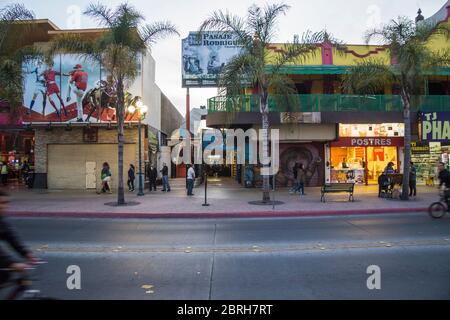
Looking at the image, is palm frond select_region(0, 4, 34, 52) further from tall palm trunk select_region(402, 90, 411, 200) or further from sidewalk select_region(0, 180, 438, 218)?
tall palm trunk select_region(402, 90, 411, 200)

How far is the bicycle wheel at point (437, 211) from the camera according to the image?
1256 cm

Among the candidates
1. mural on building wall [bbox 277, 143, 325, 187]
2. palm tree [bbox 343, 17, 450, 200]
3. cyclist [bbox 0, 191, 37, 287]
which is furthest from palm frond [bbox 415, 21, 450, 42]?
cyclist [bbox 0, 191, 37, 287]

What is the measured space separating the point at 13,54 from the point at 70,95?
17.4 feet

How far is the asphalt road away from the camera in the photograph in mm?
5664

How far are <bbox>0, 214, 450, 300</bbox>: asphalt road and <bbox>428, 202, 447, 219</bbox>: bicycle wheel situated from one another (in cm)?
26

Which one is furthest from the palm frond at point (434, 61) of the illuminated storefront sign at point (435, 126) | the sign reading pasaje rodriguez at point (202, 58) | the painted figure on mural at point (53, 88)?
the painted figure on mural at point (53, 88)

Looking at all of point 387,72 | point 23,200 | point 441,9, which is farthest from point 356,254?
point 441,9

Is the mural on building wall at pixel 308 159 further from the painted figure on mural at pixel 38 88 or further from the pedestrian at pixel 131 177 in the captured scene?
the painted figure on mural at pixel 38 88

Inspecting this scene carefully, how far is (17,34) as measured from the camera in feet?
62.9

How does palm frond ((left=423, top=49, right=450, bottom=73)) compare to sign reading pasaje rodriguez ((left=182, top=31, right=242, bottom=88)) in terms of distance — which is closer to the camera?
palm frond ((left=423, top=49, right=450, bottom=73))

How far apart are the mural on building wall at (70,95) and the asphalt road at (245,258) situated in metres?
12.5

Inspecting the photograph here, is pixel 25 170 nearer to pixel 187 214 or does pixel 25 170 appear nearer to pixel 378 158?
pixel 187 214

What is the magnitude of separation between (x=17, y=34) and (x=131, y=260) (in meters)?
16.4

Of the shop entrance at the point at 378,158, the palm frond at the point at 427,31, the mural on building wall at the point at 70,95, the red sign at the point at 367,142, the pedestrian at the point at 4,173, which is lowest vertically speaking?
the pedestrian at the point at 4,173
